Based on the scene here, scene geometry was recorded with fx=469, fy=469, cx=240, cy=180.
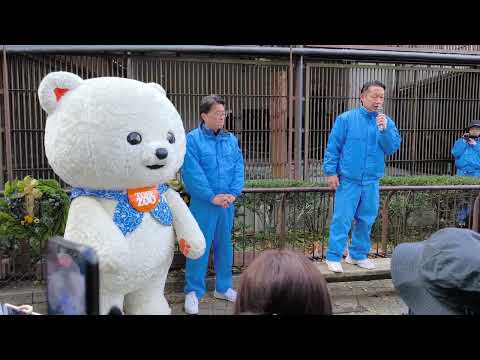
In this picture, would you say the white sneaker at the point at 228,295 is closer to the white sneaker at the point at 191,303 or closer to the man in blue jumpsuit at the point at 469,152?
the white sneaker at the point at 191,303

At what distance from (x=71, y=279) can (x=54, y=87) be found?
169cm

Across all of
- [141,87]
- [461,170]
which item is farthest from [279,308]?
[461,170]

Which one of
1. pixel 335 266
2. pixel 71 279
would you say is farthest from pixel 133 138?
pixel 335 266

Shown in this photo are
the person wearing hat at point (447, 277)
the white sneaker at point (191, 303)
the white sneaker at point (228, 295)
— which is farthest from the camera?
the white sneaker at point (228, 295)

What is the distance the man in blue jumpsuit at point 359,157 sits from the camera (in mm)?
4164

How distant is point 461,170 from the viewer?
23.7ft

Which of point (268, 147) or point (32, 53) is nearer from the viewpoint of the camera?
point (32, 53)

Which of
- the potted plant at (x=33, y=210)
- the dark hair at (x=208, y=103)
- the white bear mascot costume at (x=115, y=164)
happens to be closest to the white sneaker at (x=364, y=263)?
the dark hair at (x=208, y=103)

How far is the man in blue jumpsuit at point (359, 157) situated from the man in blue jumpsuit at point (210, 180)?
3.37ft

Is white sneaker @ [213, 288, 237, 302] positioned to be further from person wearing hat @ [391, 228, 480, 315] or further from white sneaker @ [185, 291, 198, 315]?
person wearing hat @ [391, 228, 480, 315]

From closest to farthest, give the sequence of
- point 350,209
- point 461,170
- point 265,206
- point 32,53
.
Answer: point 350,209, point 265,206, point 32,53, point 461,170

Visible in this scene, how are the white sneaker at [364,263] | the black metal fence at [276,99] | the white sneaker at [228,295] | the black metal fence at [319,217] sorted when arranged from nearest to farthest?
the white sneaker at [228,295] → the white sneaker at [364,263] → the black metal fence at [319,217] → the black metal fence at [276,99]

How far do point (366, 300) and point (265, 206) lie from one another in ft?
4.43
